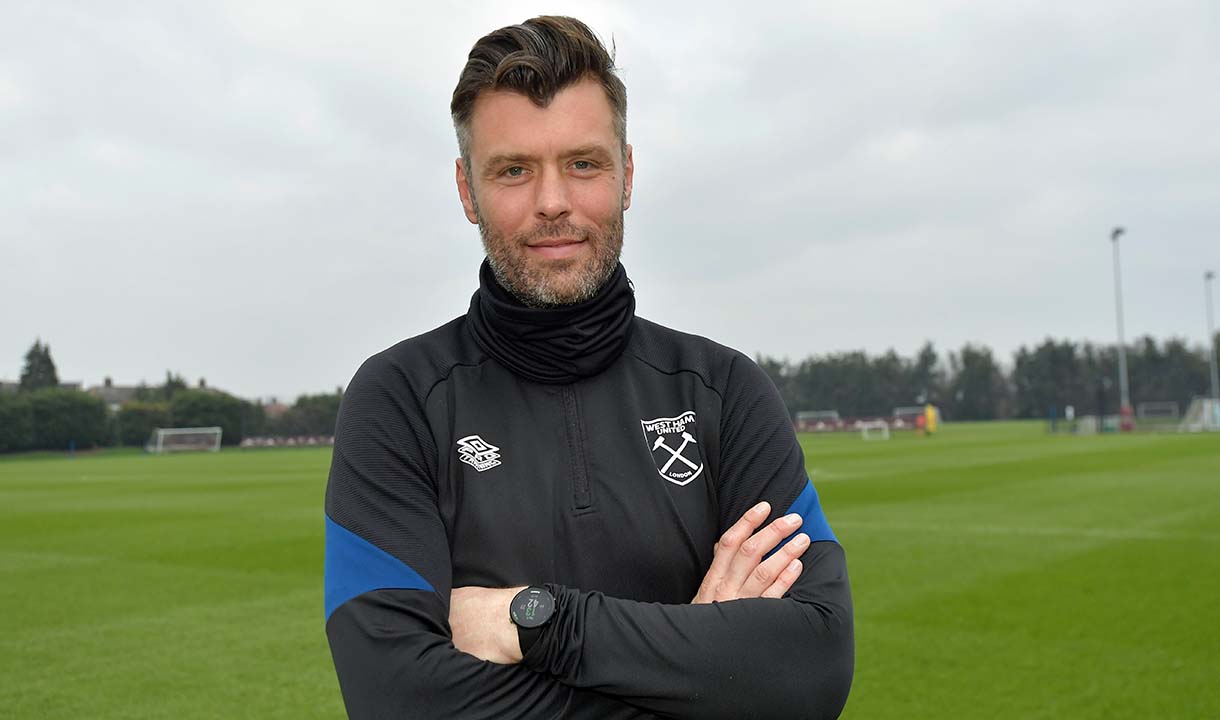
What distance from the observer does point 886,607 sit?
8.91 m

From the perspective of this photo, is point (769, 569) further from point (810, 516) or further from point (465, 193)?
point (465, 193)

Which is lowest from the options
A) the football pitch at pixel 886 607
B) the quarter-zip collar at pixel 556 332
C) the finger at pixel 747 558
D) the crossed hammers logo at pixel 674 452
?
the football pitch at pixel 886 607

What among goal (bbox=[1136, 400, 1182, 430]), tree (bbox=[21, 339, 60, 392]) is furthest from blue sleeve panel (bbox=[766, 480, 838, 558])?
tree (bbox=[21, 339, 60, 392])

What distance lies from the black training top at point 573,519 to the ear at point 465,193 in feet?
0.45

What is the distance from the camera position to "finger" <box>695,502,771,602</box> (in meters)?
2.27

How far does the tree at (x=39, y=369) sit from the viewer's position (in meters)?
92.6

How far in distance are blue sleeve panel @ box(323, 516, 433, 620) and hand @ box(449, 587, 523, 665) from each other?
91mm

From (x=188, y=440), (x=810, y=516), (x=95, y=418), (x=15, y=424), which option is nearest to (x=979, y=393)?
(x=188, y=440)

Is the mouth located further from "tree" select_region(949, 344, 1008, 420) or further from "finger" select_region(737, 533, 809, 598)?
"tree" select_region(949, 344, 1008, 420)

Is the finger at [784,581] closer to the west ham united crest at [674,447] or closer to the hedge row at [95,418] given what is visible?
the west ham united crest at [674,447]

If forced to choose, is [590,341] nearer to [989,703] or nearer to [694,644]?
[694,644]

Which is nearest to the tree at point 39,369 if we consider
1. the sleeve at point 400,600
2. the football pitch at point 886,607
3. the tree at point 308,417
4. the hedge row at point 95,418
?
the hedge row at point 95,418

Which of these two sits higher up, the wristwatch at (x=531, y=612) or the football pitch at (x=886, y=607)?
the wristwatch at (x=531, y=612)

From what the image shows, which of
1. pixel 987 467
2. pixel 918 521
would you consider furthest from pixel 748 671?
pixel 987 467
